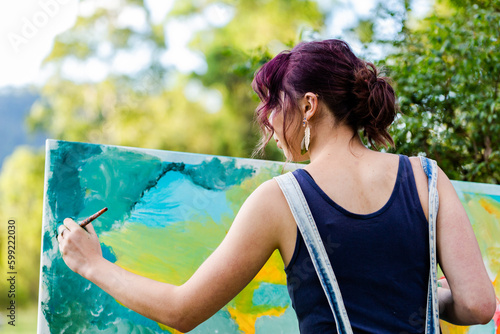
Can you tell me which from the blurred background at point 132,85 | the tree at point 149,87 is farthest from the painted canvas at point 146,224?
the tree at point 149,87

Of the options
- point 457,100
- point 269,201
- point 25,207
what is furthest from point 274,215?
point 25,207

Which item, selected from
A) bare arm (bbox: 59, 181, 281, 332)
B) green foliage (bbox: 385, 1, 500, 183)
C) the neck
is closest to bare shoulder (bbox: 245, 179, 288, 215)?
bare arm (bbox: 59, 181, 281, 332)

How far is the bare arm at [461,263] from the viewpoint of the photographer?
2.85ft

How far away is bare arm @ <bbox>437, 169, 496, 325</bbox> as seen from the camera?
87 centimetres

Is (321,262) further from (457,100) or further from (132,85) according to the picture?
(132,85)

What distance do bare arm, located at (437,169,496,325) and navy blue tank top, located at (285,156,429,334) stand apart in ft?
0.19

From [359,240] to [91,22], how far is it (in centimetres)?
1332

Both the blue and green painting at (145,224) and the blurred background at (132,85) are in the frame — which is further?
the blurred background at (132,85)

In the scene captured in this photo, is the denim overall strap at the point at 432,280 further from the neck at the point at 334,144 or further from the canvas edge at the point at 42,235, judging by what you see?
the canvas edge at the point at 42,235

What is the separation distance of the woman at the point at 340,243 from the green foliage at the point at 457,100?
1722mm

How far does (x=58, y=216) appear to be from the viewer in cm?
148

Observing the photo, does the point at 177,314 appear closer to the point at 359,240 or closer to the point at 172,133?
the point at 359,240

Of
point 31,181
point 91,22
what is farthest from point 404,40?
point 91,22

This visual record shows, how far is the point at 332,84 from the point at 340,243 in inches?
12.7
